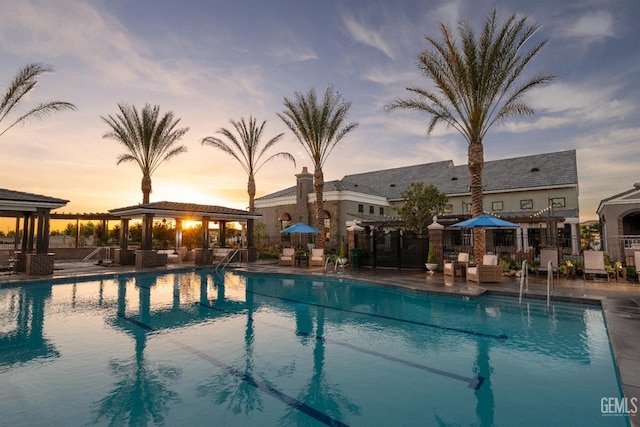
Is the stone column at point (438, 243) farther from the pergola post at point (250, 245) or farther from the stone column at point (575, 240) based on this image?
the pergola post at point (250, 245)

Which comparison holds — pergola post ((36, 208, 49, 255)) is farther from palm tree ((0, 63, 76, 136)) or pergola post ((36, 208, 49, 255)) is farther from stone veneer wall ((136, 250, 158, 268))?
palm tree ((0, 63, 76, 136))

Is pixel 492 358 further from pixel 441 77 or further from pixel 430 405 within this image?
pixel 441 77

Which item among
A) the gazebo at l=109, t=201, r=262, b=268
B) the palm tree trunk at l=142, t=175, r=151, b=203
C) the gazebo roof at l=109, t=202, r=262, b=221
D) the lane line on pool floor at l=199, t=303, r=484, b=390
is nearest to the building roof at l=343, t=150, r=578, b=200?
the gazebo at l=109, t=201, r=262, b=268

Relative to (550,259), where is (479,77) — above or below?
above

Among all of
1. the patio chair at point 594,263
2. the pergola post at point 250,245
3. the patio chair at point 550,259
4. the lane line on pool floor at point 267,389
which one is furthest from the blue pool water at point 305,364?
the pergola post at point 250,245

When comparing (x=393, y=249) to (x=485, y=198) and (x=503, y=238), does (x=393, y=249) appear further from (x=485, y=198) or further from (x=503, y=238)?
(x=485, y=198)

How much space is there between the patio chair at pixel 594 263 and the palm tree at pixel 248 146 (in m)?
20.3

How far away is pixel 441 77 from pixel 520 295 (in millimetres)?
9733

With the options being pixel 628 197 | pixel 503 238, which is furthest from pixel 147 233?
pixel 628 197

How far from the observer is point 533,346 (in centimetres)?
632

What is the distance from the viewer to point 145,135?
77.5ft

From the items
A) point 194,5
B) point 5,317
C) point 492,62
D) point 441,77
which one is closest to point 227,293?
point 5,317

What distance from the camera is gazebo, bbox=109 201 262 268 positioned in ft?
62.4

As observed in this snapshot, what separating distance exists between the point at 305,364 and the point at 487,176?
98.7 ft
